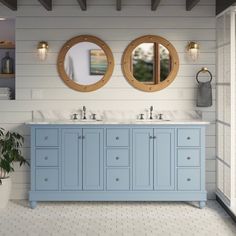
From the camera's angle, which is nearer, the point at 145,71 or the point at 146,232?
the point at 146,232

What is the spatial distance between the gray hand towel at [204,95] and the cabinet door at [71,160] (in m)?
1.56

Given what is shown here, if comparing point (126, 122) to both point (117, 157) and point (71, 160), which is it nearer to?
point (117, 157)

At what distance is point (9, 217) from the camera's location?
6051mm

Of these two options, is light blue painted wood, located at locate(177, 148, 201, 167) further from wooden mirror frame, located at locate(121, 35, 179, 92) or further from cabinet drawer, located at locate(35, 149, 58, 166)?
cabinet drawer, located at locate(35, 149, 58, 166)

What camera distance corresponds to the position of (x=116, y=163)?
6.47 m

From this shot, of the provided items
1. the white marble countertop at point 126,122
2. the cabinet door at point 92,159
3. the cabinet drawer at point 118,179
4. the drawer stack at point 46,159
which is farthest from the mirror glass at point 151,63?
the drawer stack at point 46,159

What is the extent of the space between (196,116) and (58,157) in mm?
1808

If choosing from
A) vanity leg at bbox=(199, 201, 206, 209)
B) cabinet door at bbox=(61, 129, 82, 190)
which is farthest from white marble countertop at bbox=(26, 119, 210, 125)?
vanity leg at bbox=(199, 201, 206, 209)

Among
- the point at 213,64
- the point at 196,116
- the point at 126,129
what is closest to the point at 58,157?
the point at 126,129

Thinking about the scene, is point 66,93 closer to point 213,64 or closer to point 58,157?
point 58,157

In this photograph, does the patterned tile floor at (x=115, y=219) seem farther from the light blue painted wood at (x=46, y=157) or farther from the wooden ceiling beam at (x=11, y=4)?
the wooden ceiling beam at (x=11, y=4)

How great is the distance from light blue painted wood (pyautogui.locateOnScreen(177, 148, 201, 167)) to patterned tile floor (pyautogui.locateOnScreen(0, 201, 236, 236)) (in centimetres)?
53

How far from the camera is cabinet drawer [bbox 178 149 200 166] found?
254 inches

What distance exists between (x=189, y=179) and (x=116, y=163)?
877 mm
